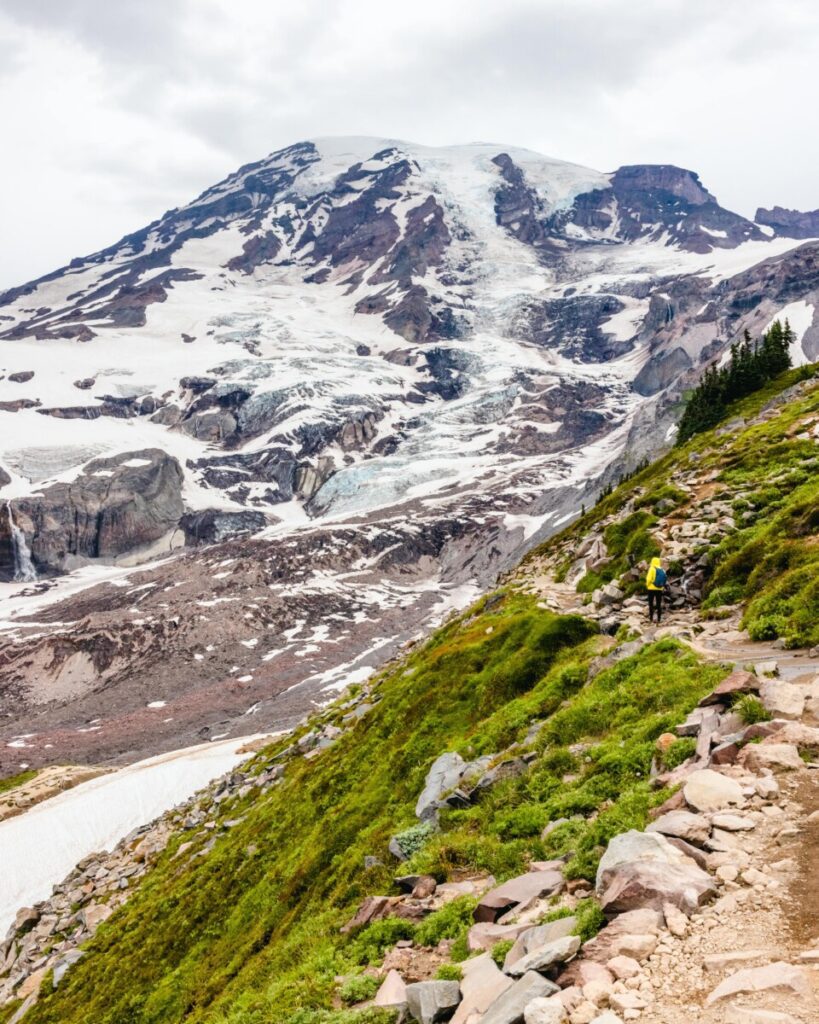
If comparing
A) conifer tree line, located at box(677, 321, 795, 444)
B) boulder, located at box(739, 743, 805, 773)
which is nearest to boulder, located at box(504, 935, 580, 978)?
boulder, located at box(739, 743, 805, 773)

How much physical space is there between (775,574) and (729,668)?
20.7ft

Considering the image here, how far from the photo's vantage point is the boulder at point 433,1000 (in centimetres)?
688

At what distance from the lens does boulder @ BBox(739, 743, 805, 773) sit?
331 inches

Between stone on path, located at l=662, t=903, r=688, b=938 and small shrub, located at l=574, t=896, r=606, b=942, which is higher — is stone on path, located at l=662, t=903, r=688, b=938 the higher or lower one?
the higher one

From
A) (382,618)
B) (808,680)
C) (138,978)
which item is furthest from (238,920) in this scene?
(382,618)

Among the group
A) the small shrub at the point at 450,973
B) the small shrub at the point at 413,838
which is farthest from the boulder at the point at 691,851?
the small shrub at the point at 413,838

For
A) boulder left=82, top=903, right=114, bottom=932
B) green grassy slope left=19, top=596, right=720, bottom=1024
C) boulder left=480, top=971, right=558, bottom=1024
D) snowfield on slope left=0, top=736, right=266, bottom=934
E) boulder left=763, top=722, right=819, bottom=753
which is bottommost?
snowfield on slope left=0, top=736, right=266, bottom=934

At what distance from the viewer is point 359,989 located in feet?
27.4

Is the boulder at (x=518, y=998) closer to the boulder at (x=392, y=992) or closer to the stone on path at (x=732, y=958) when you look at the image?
the stone on path at (x=732, y=958)

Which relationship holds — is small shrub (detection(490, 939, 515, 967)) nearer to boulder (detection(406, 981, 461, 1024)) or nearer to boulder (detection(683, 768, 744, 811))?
boulder (detection(406, 981, 461, 1024))

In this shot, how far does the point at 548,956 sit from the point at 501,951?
46.8 inches

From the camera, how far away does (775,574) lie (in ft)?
58.9

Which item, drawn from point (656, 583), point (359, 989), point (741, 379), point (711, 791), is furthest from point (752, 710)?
point (741, 379)

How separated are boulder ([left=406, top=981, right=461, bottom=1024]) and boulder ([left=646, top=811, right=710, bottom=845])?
2908 mm
